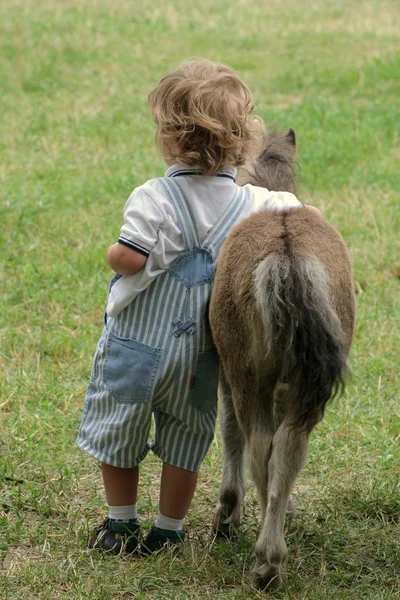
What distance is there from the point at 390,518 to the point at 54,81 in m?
8.87

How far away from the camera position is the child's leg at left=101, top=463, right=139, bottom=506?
3623 mm

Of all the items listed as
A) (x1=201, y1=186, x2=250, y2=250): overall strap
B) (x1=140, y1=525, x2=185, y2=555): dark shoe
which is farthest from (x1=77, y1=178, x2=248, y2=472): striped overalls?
(x1=140, y1=525, x2=185, y2=555): dark shoe

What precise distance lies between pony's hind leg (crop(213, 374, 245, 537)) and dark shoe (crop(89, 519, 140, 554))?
36 cm

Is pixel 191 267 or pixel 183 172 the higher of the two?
pixel 183 172

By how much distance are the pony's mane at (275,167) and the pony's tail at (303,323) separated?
47.0 inches

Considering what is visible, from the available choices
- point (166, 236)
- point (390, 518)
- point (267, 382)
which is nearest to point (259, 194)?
point (166, 236)

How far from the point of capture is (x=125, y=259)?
3271mm

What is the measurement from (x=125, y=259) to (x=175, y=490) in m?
0.92

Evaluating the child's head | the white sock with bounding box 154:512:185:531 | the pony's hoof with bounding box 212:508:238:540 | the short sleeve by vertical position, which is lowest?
the pony's hoof with bounding box 212:508:238:540

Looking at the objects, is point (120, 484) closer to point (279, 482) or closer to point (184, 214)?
point (279, 482)

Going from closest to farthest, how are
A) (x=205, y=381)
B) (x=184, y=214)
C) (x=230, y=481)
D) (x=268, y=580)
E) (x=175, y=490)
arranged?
(x=268, y=580)
(x=184, y=214)
(x=205, y=381)
(x=175, y=490)
(x=230, y=481)

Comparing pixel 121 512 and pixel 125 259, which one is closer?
pixel 125 259

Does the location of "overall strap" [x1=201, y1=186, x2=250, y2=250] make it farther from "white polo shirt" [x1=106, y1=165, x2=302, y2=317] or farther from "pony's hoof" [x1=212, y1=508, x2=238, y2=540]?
"pony's hoof" [x1=212, y1=508, x2=238, y2=540]

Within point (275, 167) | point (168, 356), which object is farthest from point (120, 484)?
point (275, 167)
